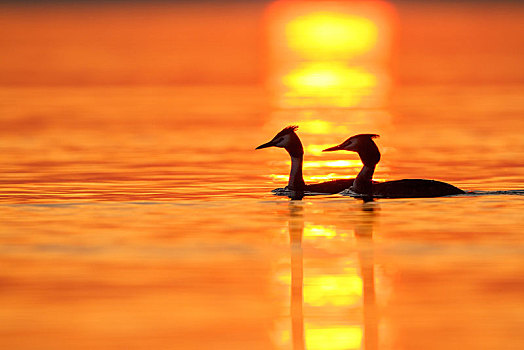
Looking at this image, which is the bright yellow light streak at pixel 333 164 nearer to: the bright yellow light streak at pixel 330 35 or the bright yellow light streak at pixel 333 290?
the bright yellow light streak at pixel 333 290

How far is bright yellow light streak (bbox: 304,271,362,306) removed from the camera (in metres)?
13.8

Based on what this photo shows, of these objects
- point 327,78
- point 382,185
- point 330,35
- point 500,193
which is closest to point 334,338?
point 382,185

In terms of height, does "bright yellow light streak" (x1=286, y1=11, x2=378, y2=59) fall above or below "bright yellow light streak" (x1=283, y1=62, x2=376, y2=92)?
above

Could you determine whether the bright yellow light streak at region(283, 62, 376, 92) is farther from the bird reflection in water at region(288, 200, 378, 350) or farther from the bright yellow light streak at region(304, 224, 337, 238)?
the bright yellow light streak at region(304, 224, 337, 238)

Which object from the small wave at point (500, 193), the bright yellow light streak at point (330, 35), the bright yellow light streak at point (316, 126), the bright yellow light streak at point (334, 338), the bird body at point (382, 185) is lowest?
the bright yellow light streak at point (334, 338)

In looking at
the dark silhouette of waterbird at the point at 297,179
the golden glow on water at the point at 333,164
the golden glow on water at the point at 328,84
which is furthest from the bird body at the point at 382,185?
the golden glow on water at the point at 328,84

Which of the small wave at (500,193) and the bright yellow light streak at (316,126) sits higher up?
the bright yellow light streak at (316,126)

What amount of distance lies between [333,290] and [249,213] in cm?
525

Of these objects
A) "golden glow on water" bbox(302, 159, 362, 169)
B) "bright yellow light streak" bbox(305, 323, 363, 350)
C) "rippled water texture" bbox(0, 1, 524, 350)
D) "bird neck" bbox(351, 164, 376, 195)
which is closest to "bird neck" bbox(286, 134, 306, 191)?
"rippled water texture" bbox(0, 1, 524, 350)

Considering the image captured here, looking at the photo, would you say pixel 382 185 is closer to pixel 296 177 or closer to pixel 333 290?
pixel 296 177

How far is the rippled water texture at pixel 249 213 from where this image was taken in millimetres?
13031

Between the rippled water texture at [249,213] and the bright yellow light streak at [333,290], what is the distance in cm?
3

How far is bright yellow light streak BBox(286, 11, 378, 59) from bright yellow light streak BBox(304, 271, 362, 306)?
4931cm

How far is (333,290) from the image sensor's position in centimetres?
1425
